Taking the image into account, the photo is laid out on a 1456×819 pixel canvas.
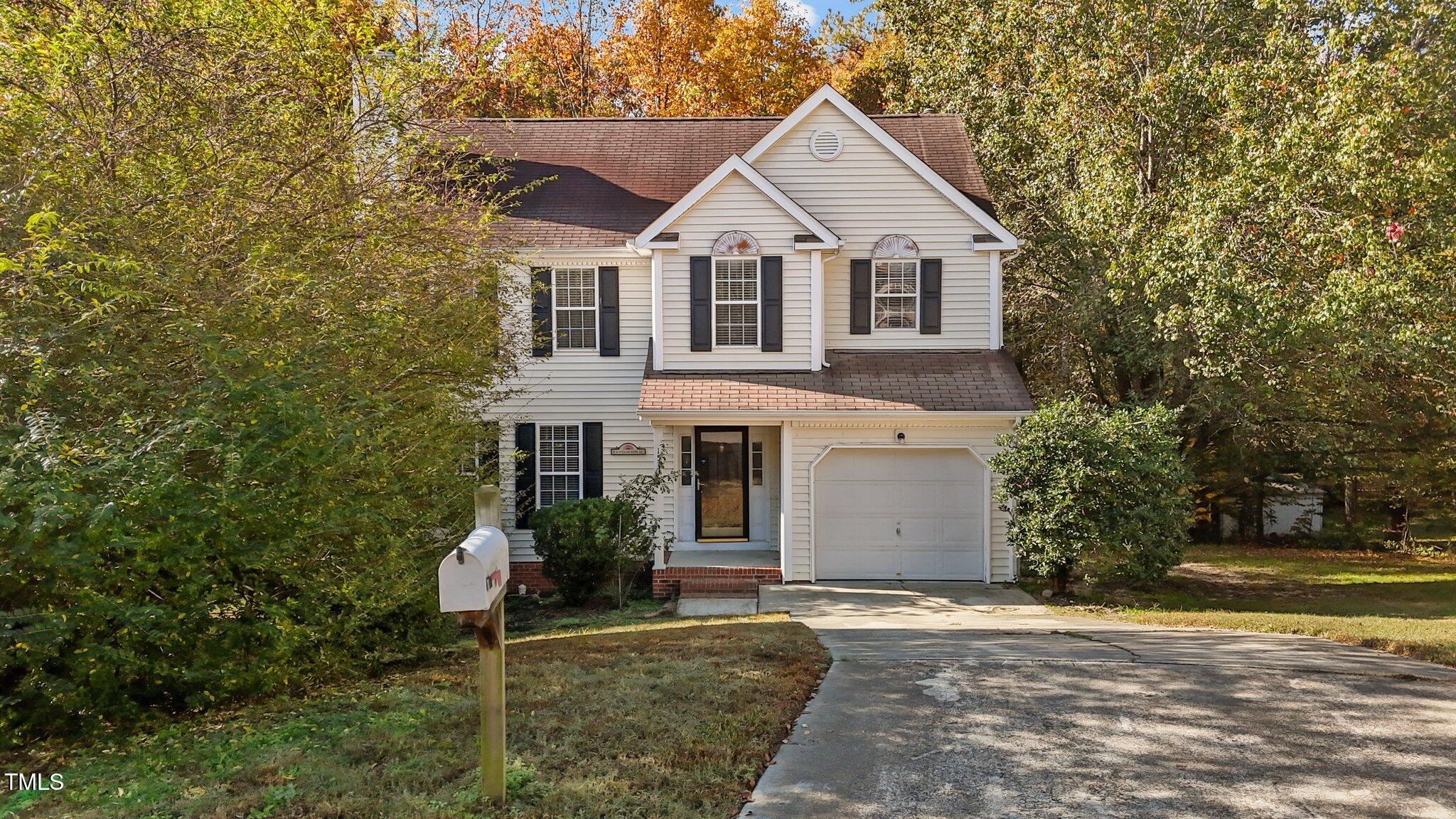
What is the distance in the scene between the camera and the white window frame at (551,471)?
1719cm

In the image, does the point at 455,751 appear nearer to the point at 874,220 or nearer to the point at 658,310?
the point at 658,310

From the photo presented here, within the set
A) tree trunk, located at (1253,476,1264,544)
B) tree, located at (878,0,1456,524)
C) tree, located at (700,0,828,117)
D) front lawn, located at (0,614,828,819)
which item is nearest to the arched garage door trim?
tree, located at (878,0,1456,524)

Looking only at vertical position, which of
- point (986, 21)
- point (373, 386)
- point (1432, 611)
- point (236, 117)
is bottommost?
point (1432, 611)

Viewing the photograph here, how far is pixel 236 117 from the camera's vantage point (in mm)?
9258

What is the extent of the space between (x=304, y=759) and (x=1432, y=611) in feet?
52.5

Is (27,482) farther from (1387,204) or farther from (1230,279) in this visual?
(1387,204)

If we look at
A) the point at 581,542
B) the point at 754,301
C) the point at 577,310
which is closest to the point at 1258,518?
the point at 754,301

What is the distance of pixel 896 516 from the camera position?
15.8 m

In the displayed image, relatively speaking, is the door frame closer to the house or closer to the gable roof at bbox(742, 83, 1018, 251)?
the house

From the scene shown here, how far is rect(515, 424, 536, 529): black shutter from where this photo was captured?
17.1 meters

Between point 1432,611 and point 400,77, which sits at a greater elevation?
point 400,77

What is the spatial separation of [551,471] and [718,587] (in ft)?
12.6

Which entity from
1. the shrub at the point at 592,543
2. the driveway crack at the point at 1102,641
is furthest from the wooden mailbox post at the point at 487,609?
the shrub at the point at 592,543

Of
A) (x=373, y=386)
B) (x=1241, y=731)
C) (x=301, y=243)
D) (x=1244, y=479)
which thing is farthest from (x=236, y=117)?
(x=1244, y=479)
